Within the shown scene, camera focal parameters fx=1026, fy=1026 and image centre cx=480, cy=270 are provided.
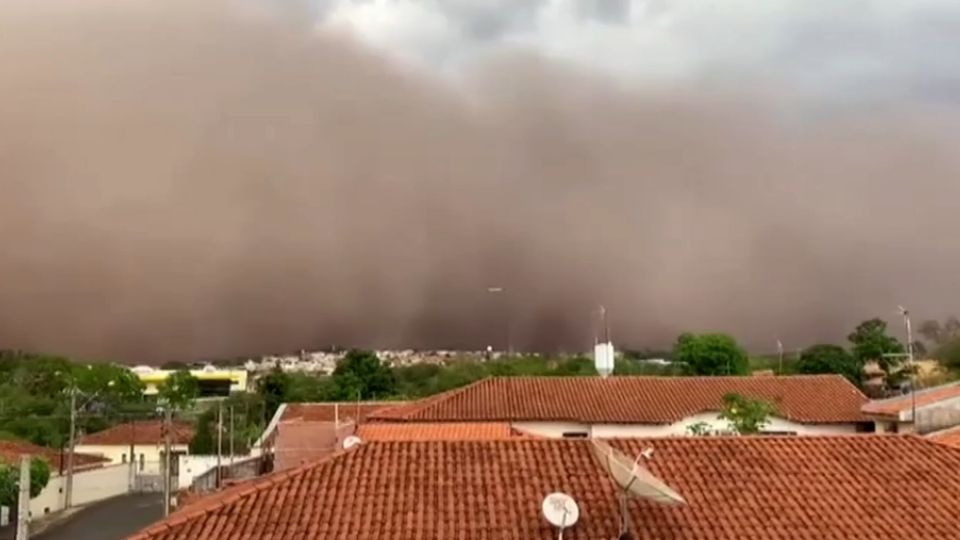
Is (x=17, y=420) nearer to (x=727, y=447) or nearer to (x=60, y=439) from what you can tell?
(x=60, y=439)

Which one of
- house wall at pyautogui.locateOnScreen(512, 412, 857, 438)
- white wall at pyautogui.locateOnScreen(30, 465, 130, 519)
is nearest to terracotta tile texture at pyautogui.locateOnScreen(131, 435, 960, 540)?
house wall at pyautogui.locateOnScreen(512, 412, 857, 438)

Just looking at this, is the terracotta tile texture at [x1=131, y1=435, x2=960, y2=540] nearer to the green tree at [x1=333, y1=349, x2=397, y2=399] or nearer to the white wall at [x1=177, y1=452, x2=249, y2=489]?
the white wall at [x1=177, y1=452, x2=249, y2=489]

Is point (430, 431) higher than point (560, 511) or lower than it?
lower

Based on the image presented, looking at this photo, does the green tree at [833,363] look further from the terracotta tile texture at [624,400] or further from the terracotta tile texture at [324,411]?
the terracotta tile texture at [324,411]

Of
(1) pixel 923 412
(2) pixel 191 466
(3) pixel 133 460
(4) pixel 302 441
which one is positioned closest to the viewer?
(1) pixel 923 412

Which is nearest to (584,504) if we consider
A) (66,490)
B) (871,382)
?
(66,490)

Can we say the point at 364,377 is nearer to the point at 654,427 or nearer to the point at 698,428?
the point at 654,427

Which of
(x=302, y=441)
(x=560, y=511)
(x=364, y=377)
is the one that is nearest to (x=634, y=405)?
(x=302, y=441)

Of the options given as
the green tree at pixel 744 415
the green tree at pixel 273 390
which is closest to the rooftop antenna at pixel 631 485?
the green tree at pixel 744 415
